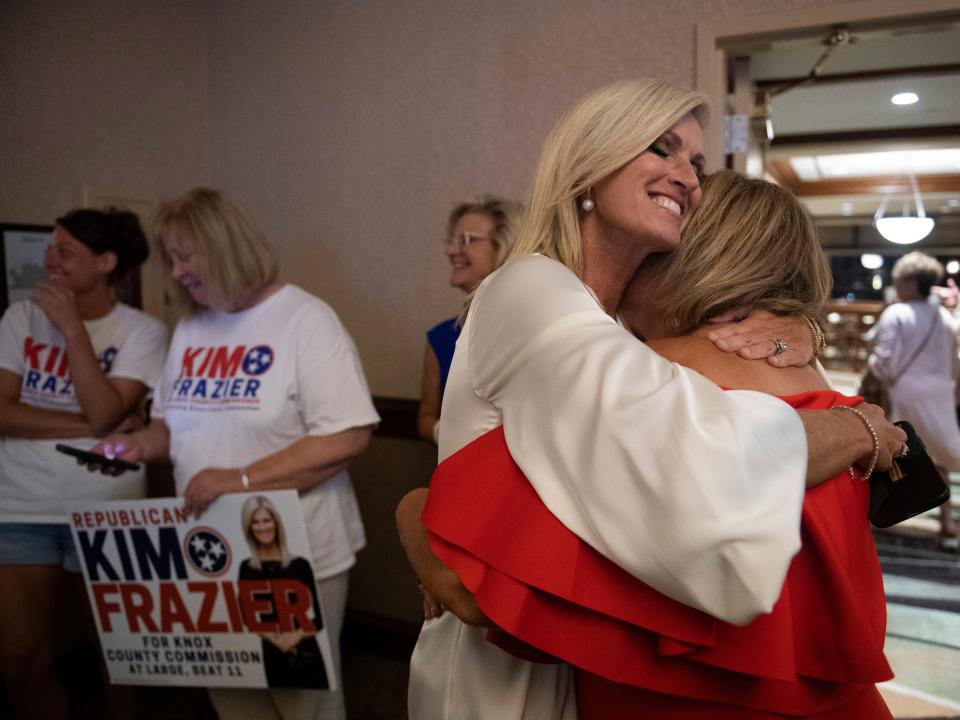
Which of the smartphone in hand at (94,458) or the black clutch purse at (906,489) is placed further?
the smartphone in hand at (94,458)

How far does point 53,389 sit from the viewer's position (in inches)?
85.2

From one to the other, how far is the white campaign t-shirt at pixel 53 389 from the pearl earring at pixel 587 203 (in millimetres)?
1699

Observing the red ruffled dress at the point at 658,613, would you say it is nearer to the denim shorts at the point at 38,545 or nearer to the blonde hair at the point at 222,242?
the blonde hair at the point at 222,242

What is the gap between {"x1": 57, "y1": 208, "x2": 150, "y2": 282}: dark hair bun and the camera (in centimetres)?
226

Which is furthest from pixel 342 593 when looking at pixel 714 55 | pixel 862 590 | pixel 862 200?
pixel 862 200

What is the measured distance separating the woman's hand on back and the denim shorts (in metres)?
2.03

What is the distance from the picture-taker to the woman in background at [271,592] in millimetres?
1781

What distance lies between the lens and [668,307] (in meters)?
1.15

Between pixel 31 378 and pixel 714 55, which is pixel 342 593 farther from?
pixel 714 55

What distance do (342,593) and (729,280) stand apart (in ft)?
4.80

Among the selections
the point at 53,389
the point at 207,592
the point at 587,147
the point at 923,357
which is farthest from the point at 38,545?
the point at 923,357

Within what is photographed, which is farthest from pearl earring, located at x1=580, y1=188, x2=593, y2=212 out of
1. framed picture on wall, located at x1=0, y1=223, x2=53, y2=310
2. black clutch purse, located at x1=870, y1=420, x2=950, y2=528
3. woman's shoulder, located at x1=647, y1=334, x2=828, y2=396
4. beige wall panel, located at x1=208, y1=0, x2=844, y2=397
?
framed picture on wall, located at x1=0, y1=223, x2=53, y2=310

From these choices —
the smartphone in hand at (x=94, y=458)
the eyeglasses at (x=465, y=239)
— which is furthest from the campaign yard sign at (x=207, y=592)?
the eyeglasses at (x=465, y=239)

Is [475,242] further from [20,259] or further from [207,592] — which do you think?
[20,259]
